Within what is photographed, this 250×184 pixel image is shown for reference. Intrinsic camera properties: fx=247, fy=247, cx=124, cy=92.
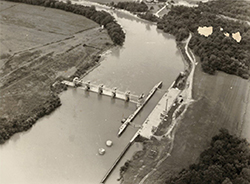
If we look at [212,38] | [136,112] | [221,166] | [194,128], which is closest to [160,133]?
[194,128]

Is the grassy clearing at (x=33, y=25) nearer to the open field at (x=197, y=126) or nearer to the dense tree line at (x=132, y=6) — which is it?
the dense tree line at (x=132, y=6)

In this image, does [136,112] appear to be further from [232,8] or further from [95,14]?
[232,8]

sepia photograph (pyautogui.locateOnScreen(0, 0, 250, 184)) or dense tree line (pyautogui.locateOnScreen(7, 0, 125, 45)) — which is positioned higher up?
dense tree line (pyautogui.locateOnScreen(7, 0, 125, 45))

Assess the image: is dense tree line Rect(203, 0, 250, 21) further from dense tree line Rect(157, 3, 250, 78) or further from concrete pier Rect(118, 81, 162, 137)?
concrete pier Rect(118, 81, 162, 137)

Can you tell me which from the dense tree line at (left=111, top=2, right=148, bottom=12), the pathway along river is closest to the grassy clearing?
the dense tree line at (left=111, top=2, right=148, bottom=12)

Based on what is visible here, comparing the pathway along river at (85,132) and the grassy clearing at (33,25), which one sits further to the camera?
the grassy clearing at (33,25)

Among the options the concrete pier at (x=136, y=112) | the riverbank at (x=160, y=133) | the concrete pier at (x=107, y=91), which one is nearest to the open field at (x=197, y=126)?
the riverbank at (x=160, y=133)
